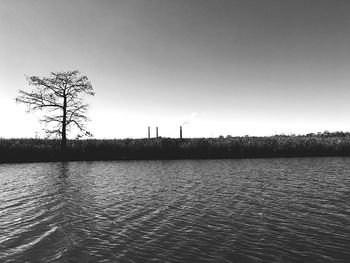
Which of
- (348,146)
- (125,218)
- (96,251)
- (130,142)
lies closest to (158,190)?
(125,218)

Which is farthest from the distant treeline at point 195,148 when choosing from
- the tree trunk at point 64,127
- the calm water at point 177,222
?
the calm water at point 177,222

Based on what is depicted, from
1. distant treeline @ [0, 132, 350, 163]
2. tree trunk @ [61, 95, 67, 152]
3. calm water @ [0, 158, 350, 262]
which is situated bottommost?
calm water @ [0, 158, 350, 262]

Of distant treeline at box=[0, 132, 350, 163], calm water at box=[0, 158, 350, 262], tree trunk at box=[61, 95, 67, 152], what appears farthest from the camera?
distant treeline at box=[0, 132, 350, 163]

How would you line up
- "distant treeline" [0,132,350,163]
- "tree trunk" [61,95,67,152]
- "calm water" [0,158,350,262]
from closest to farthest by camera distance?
"calm water" [0,158,350,262] → "tree trunk" [61,95,67,152] → "distant treeline" [0,132,350,163]

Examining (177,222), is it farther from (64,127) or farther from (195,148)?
(64,127)

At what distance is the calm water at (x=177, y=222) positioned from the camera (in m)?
9.54

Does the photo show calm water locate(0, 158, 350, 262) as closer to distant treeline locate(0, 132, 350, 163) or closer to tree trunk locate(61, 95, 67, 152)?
tree trunk locate(61, 95, 67, 152)

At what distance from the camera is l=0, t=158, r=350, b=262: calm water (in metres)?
9.54

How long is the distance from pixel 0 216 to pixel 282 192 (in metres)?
15.4

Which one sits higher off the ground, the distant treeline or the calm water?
the distant treeline

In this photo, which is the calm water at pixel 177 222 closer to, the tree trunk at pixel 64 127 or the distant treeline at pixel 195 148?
the tree trunk at pixel 64 127

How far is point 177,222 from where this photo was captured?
12812 mm

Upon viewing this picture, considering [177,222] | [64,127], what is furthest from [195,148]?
[177,222]

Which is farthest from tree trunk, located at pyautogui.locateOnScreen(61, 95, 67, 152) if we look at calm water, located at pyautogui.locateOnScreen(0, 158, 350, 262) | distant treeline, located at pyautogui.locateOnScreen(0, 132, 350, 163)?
calm water, located at pyautogui.locateOnScreen(0, 158, 350, 262)
